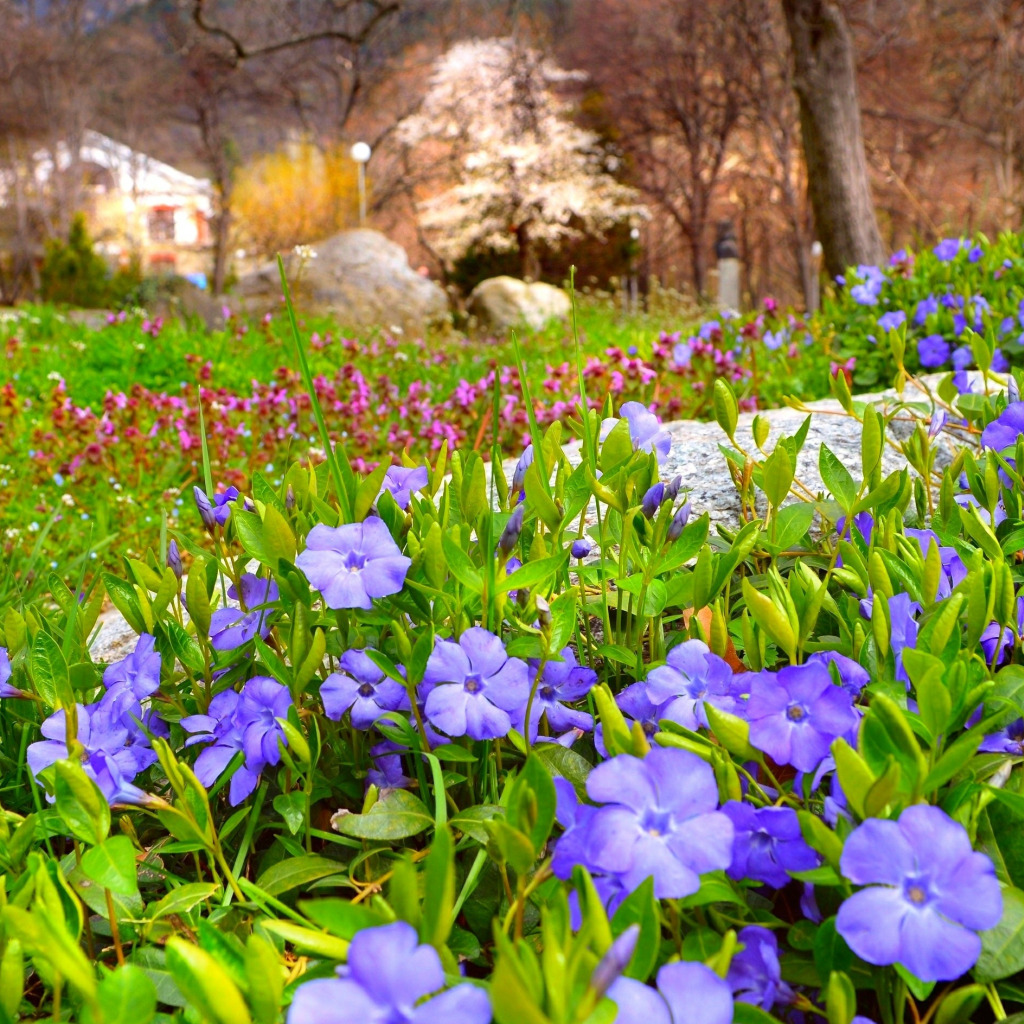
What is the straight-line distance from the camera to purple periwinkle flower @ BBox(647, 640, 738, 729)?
89cm

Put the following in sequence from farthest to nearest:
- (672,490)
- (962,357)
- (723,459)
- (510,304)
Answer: (510,304) < (962,357) < (723,459) < (672,490)

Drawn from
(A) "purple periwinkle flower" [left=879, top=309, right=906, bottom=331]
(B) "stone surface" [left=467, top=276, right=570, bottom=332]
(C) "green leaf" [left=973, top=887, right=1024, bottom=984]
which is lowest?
(C) "green leaf" [left=973, top=887, right=1024, bottom=984]

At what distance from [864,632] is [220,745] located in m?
0.64

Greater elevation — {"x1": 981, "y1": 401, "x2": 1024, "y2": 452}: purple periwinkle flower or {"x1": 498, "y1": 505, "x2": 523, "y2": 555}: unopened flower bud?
{"x1": 981, "y1": 401, "x2": 1024, "y2": 452}: purple periwinkle flower

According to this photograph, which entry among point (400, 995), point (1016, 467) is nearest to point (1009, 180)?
point (1016, 467)

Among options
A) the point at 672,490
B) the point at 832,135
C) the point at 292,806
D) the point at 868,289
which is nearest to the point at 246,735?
the point at 292,806

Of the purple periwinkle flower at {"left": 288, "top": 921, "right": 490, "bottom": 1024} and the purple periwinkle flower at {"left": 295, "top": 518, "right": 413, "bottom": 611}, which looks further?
the purple periwinkle flower at {"left": 295, "top": 518, "right": 413, "bottom": 611}

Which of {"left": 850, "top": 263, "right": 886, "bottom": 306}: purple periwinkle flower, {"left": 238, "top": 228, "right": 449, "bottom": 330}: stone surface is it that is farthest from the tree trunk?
{"left": 238, "top": 228, "right": 449, "bottom": 330}: stone surface

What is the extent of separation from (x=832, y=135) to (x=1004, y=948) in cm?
777

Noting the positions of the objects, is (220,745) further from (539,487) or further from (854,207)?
(854,207)

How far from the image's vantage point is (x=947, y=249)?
3941 mm

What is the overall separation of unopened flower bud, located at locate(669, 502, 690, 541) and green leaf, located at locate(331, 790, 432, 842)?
402mm

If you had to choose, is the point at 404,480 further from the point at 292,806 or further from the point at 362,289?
the point at 362,289

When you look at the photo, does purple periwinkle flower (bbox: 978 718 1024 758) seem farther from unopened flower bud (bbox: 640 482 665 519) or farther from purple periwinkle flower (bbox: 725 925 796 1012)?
unopened flower bud (bbox: 640 482 665 519)
